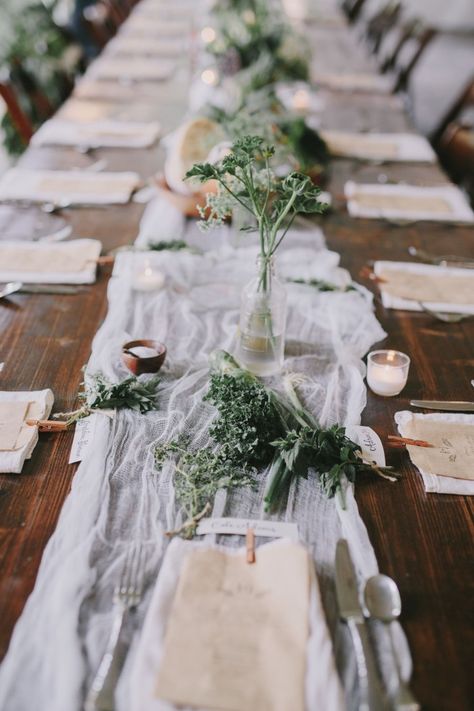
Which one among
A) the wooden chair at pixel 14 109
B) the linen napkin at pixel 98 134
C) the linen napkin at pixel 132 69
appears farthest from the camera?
the linen napkin at pixel 132 69

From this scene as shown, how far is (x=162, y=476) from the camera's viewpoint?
107cm

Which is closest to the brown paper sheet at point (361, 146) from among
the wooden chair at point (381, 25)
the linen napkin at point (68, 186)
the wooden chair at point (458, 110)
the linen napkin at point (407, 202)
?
the linen napkin at point (407, 202)

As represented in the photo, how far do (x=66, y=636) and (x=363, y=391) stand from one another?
740mm

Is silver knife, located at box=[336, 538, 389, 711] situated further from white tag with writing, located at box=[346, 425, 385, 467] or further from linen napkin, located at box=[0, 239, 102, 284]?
linen napkin, located at box=[0, 239, 102, 284]

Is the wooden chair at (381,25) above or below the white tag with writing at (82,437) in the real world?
above

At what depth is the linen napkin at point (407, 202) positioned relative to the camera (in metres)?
2.11

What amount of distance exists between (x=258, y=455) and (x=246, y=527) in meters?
0.15

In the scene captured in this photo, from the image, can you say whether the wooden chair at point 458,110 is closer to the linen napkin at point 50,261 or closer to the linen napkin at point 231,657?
the linen napkin at point 50,261

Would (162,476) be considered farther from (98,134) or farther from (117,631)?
(98,134)

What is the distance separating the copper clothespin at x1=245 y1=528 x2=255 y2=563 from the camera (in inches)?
35.9

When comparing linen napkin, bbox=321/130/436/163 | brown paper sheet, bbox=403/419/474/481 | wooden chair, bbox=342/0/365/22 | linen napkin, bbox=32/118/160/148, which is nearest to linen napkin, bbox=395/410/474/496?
brown paper sheet, bbox=403/419/474/481

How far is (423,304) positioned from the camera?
1622mm

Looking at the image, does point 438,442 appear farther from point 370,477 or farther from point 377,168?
point 377,168

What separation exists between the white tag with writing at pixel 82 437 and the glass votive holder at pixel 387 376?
0.56 m
